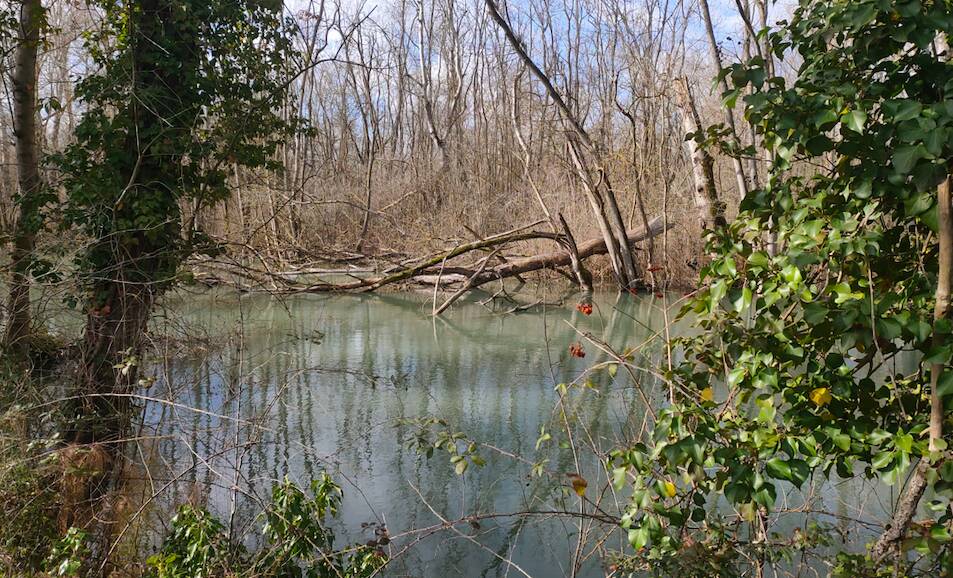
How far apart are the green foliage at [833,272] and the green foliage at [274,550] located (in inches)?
58.8

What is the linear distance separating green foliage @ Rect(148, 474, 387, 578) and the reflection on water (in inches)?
4.9

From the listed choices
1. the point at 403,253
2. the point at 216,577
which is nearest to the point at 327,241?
the point at 403,253

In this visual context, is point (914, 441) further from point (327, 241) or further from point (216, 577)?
point (327, 241)

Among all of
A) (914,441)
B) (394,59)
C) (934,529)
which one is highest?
(394,59)

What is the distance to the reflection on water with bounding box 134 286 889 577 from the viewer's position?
13.5 ft

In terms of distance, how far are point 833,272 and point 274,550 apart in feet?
8.20

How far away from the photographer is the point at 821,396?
2.13 m

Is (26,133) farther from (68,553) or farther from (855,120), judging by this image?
(855,120)

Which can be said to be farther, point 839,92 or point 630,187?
point 630,187

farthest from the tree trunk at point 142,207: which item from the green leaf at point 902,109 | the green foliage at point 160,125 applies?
the green leaf at point 902,109

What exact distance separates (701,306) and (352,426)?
15.0 feet

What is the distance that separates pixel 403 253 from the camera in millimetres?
15359

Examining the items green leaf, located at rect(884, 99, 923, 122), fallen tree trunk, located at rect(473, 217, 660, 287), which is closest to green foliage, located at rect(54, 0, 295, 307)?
green leaf, located at rect(884, 99, 923, 122)

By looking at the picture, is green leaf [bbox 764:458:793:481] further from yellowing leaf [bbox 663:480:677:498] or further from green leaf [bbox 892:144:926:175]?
green leaf [bbox 892:144:926:175]
